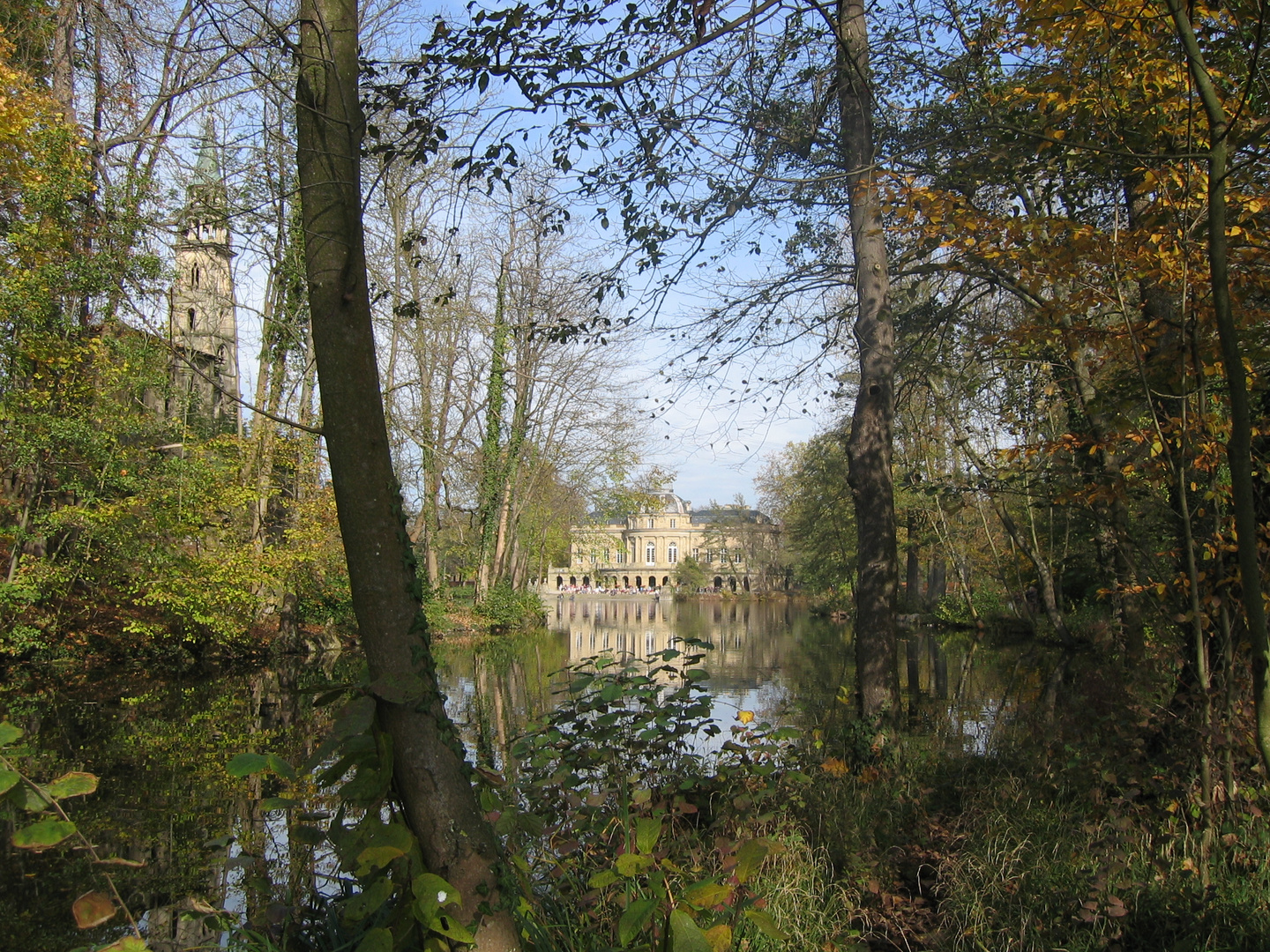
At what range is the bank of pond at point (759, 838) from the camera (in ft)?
9.73

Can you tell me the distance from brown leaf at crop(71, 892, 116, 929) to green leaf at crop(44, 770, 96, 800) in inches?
7.5

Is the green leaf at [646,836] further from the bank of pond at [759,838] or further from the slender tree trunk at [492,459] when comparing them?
the slender tree trunk at [492,459]

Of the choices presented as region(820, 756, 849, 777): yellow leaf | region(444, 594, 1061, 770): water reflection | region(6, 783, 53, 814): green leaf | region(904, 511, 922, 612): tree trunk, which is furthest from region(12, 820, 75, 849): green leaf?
region(904, 511, 922, 612): tree trunk

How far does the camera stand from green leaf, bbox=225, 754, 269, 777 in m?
2.17

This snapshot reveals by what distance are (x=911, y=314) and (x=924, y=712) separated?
14.9 feet

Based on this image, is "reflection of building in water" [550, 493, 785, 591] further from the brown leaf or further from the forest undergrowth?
the brown leaf

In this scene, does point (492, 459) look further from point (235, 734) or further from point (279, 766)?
point (279, 766)

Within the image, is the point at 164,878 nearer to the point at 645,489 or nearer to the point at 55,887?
the point at 55,887

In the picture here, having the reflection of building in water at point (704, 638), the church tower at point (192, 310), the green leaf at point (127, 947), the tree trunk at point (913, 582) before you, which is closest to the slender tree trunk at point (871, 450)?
the reflection of building in water at point (704, 638)

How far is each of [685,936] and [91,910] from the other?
1207 millimetres

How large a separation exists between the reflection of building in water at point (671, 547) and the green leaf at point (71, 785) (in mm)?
28932

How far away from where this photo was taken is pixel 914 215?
4977 mm

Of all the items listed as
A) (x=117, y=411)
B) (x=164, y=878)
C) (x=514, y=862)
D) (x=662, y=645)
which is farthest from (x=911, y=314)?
(x=662, y=645)

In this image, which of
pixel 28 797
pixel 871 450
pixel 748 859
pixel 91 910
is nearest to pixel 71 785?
pixel 28 797
